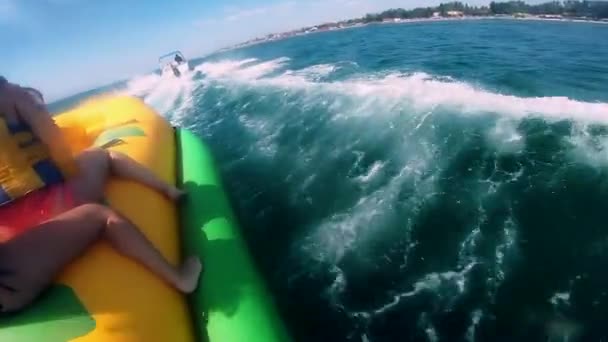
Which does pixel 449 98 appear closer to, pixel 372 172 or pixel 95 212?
pixel 372 172

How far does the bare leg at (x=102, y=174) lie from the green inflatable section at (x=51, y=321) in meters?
0.84

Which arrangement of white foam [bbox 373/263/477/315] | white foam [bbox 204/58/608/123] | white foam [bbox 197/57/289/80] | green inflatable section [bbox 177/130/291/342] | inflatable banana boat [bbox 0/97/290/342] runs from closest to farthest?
inflatable banana boat [bbox 0/97/290/342] → green inflatable section [bbox 177/130/291/342] → white foam [bbox 373/263/477/315] → white foam [bbox 204/58/608/123] → white foam [bbox 197/57/289/80]

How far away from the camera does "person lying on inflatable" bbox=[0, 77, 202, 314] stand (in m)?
2.29

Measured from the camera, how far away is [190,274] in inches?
114

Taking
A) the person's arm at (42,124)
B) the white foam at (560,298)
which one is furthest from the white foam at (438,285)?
the person's arm at (42,124)

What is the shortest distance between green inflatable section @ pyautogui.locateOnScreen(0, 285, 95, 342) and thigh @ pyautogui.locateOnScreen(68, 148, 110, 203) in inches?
32.7

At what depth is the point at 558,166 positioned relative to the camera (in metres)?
5.36

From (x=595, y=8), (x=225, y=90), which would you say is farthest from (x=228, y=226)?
(x=595, y=8)

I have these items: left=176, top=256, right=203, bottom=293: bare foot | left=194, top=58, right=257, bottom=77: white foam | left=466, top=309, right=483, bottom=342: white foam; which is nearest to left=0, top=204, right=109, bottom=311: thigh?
left=176, top=256, right=203, bottom=293: bare foot

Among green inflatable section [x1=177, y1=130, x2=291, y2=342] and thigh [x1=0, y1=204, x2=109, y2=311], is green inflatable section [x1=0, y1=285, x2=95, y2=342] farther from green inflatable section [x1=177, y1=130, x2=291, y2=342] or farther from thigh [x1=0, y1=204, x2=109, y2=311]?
green inflatable section [x1=177, y1=130, x2=291, y2=342]

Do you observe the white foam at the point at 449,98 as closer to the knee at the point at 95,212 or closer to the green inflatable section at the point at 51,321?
the knee at the point at 95,212

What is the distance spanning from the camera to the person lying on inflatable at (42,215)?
7.52 feet

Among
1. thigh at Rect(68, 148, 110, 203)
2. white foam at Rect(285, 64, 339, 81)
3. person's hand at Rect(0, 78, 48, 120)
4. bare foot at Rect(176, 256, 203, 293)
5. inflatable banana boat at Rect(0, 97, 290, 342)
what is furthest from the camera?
white foam at Rect(285, 64, 339, 81)

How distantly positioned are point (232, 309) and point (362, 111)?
244 inches
